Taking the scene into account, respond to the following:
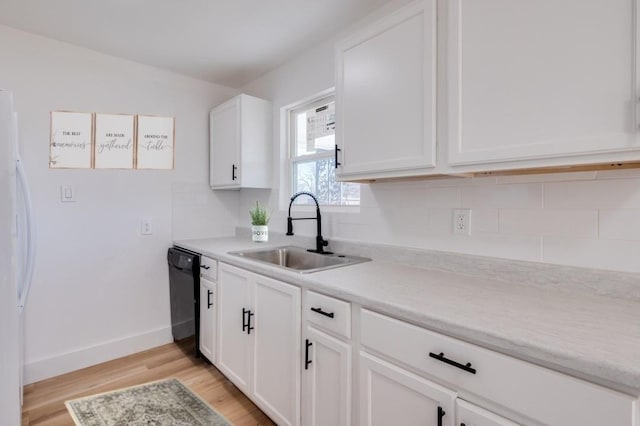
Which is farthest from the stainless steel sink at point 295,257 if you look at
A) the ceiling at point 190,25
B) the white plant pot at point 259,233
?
the ceiling at point 190,25

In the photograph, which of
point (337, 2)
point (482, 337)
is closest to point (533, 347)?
point (482, 337)

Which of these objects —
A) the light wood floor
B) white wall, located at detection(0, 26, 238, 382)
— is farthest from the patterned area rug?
white wall, located at detection(0, 26, 238, 382)

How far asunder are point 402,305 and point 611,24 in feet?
3.35

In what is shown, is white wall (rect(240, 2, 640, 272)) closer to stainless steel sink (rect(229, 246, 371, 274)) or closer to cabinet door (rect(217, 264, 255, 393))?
stainless steel sink (rect(229, 246, 371, 274))

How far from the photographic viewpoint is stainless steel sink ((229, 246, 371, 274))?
2.02 m

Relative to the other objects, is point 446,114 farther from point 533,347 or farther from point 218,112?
point 218,112

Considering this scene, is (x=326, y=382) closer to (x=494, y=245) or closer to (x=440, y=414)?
(x=440, y=414)

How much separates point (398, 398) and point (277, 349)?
2.34 feet

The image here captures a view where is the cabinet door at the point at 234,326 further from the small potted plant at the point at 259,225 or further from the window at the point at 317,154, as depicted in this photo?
the window at the point at 317,154

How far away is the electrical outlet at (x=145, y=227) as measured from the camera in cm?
265

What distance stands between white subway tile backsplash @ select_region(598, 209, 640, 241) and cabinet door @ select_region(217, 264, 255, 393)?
1.58m

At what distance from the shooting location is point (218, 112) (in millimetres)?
2846

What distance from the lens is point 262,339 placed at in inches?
68.1

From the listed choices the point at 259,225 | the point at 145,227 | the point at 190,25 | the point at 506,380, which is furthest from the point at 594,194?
the point at 145,227
